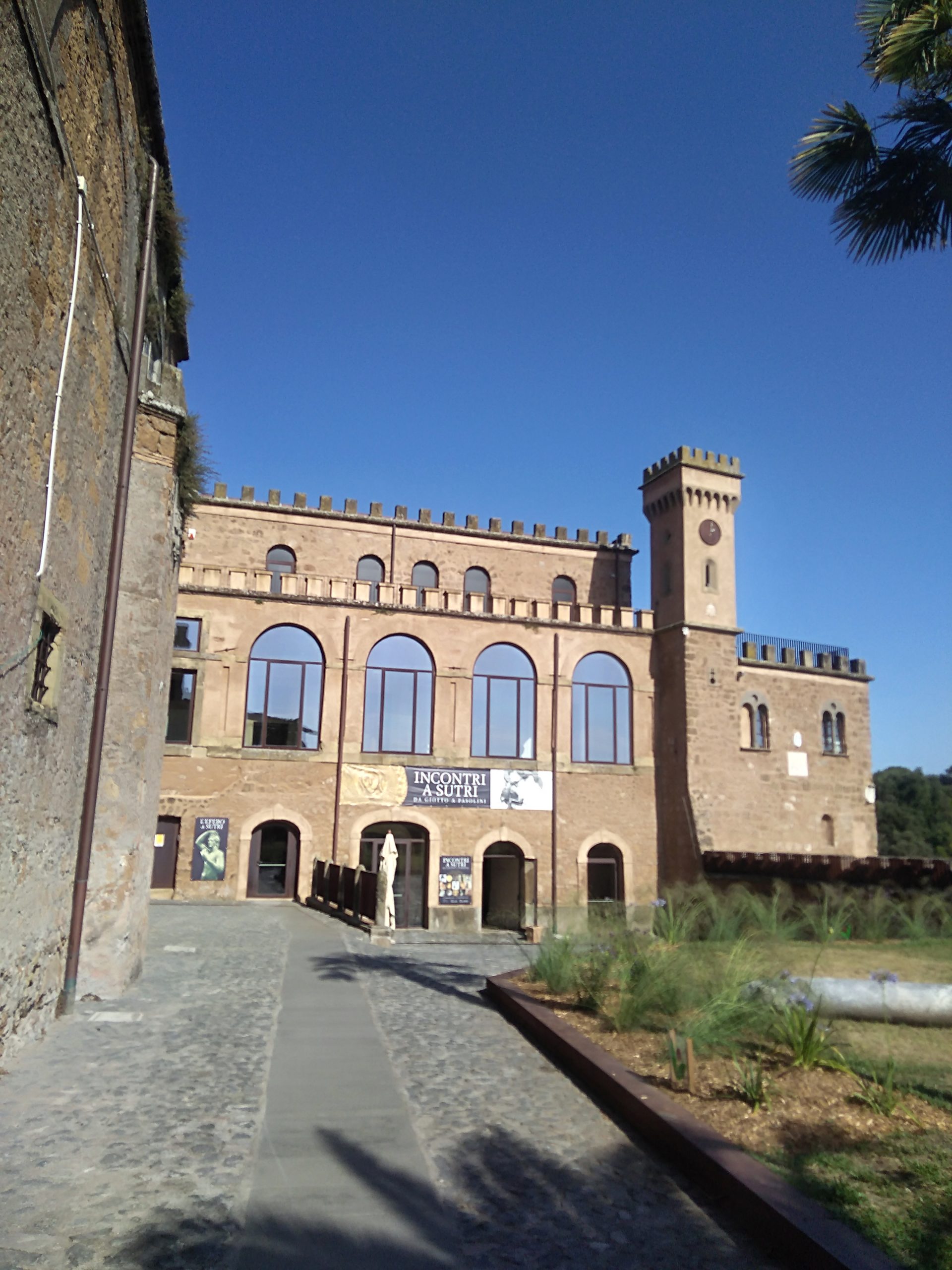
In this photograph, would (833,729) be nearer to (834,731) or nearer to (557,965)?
(834,731)

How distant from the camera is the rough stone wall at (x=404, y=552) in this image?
28.3 metres

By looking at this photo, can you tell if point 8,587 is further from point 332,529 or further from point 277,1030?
point 332,529

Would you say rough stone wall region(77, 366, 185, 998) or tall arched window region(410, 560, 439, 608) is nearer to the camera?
rough stone wall region(77, 366, 185, 998)

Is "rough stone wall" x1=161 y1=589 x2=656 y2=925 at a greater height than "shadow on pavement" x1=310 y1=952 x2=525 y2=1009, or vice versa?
"rough stone wall" x1=161 y1=589 x2=656 y2=925

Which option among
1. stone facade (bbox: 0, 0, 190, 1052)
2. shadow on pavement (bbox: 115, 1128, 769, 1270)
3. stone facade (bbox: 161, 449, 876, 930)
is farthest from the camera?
stone facade (bbox: 161, 449, 876, 930)

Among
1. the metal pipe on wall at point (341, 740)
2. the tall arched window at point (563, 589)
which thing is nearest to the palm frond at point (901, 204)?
the metal pipe on wall at point (341, 740)

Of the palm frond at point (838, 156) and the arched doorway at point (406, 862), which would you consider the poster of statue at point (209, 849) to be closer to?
the arched doorway at point (406, 862)

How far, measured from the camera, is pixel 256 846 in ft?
75.6

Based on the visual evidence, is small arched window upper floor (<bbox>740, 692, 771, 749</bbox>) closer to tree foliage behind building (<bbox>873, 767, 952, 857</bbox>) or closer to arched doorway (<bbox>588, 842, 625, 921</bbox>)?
arched doorway (<bbox>588, 842, 625, 921</bbox>)

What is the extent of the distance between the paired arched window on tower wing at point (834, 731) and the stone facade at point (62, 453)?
25109mm

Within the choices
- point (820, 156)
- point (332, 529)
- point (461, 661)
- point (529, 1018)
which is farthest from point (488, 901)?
point (820, 156)

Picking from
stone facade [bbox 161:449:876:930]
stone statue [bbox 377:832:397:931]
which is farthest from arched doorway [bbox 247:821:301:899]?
stone statue [bbox 377:832:397:931]

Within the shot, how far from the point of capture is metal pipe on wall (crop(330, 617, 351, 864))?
23.4 m

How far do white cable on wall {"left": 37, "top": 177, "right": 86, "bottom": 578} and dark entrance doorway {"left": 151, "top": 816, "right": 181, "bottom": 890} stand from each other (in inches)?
673
